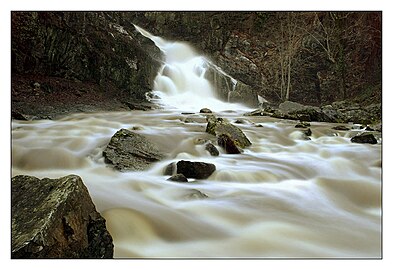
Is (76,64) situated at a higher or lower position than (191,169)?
higher

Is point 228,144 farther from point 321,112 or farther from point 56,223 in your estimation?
point 321,112

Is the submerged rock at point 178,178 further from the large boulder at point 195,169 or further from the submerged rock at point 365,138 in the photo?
the submerged rock at point 365,138

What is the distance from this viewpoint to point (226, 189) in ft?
7.06

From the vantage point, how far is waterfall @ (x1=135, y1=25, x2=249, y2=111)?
4.29m

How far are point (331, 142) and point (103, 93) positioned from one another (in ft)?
9.28

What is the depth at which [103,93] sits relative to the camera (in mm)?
4168

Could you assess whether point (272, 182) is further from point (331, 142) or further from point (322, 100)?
point (322, 100)

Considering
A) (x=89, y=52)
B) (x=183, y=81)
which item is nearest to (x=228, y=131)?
(x=183, y=81)

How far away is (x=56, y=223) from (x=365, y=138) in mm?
2747

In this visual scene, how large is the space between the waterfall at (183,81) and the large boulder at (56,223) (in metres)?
2.72

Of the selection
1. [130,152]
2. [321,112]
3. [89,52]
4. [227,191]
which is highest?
[89,52]

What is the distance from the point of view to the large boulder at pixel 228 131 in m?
2.91

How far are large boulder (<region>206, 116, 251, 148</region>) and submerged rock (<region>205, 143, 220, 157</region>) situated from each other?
0.73 ft
